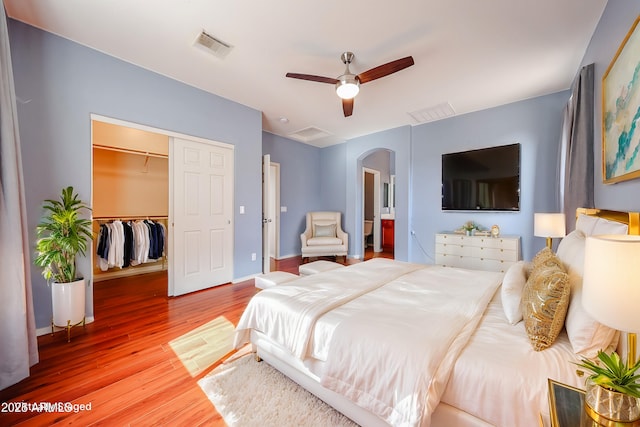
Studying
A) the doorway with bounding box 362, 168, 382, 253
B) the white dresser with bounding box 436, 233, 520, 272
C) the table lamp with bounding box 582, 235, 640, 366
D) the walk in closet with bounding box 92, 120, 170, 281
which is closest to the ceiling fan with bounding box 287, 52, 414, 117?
the table lamp with bounding box 582, 235, 640, 366

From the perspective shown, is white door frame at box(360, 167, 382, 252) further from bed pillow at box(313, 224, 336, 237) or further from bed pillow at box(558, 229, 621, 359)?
bed pillow at box(558, 229, 621, 359)

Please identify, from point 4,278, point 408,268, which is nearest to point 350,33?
point 408,268

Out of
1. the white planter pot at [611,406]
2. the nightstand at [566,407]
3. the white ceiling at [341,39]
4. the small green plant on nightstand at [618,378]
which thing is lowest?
the nightstand at [566,407]

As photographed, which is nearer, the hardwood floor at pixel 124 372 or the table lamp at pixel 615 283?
the table lamp at pixel 615 283

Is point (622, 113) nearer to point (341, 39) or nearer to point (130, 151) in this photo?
point (341, 39)

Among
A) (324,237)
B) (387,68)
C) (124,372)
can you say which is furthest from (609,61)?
(324,237)

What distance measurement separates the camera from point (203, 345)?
2.17 m

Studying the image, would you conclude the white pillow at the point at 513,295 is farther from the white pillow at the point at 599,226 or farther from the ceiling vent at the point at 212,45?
the ceiling vent at the point at 212,45

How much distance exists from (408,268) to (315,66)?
2357mm

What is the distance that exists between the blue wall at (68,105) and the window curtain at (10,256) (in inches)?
25.9

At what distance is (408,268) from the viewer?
2.44 metres

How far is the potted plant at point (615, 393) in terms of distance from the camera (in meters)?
0.68

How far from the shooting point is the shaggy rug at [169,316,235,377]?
193 centimetres

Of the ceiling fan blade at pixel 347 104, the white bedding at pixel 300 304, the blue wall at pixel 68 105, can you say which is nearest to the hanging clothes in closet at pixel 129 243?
the blue wall at pixel 68 105
